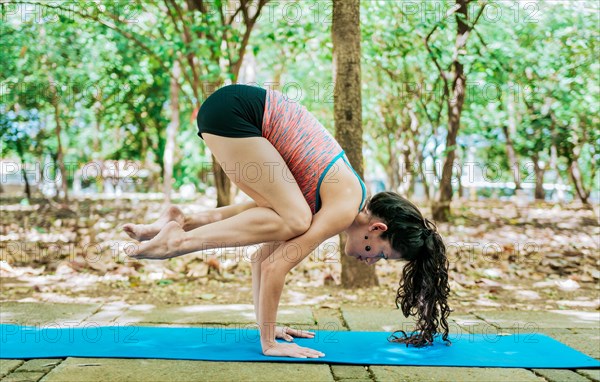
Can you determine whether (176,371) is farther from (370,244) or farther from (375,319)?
(375,319)

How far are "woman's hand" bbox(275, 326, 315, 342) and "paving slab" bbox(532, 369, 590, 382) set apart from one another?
3.97 feet

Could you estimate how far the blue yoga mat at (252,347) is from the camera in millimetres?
2881

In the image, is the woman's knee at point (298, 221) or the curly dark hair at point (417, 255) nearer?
the woman's knee at point (298, 221)

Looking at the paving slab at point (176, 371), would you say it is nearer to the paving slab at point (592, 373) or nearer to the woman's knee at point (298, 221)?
the woman's knee at point (298, 221)

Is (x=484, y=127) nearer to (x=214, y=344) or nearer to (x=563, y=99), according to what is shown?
(x=563, y=99)

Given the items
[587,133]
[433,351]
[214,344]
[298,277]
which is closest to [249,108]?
[214,344]

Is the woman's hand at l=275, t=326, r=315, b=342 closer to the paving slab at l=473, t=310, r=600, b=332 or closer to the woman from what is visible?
the woman

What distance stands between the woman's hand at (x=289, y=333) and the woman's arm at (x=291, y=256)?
1.08 feet

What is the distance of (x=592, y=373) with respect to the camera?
Result: 2.77 metres

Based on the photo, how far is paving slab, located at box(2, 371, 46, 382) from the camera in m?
2.52

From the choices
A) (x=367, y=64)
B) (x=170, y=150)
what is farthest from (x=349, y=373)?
(x=367, y=64)

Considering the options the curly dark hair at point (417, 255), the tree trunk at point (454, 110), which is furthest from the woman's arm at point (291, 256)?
the tree trunk at point (454, 110)

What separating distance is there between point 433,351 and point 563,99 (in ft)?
23.7

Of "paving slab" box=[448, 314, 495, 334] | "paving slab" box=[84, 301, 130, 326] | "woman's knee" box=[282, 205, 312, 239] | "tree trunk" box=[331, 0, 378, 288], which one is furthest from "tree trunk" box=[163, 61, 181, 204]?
"woman's knee" box=[282, 205, 312, 239]
